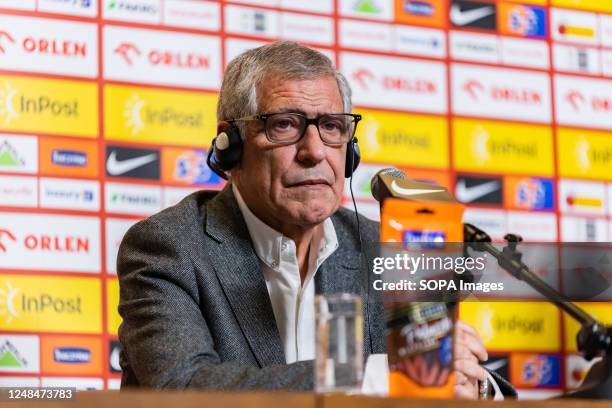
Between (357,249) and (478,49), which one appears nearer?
(357,249)

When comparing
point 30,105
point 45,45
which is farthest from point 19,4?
point 30,105

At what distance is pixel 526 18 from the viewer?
3.35 m

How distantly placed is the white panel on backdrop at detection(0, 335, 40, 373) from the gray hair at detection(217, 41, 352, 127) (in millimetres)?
1040

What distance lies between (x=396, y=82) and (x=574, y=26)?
0.74 m

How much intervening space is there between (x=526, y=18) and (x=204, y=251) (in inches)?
75.0

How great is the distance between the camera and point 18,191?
2664 mm

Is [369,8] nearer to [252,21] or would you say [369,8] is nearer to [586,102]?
[252,21]

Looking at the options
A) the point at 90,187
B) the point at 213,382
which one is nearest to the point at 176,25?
Answer: the point at 90,187

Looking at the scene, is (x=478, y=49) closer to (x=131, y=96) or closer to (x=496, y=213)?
(x=496, y=213)

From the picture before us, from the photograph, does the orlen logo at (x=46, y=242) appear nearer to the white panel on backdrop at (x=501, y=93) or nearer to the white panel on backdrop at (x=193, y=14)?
the white panel on backdrop at (x=193, y=14)

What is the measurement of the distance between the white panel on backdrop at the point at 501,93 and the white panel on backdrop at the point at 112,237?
45.9 inches

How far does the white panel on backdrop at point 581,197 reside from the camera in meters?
3.30

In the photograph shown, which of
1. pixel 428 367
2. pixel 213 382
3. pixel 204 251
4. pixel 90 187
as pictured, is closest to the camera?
pixel 428 367

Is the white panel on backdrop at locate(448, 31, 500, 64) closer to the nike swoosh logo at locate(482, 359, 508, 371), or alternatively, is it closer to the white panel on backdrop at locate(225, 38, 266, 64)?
the white panel on backdrop at locate(225, 38, 266, 64)
